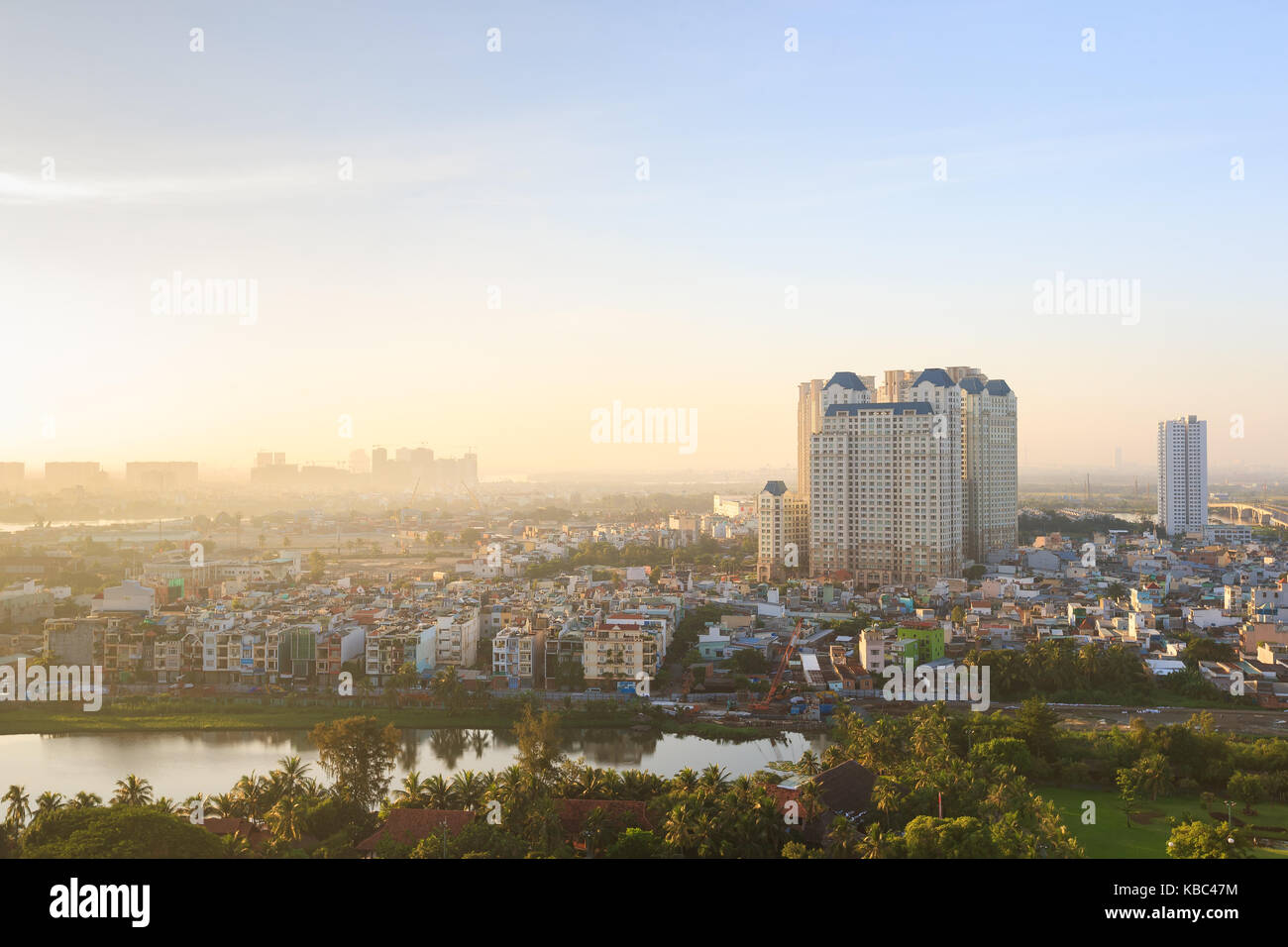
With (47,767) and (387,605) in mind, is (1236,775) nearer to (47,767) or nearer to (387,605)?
(47,767)

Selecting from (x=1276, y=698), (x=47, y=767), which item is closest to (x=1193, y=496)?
(x=1276, y=698)

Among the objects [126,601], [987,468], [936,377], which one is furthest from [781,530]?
[126,601]

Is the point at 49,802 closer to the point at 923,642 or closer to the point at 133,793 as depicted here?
the point at 133,793

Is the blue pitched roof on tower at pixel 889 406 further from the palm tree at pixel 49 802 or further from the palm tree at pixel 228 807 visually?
the palm tree at pixel 49 802
